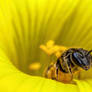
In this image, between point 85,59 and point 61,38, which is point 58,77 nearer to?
point 85,59

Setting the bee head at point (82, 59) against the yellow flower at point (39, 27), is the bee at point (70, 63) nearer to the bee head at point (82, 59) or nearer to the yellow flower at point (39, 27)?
the bee head at point (82, 59)

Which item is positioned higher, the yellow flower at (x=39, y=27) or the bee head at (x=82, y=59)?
the bee head at (x=82, y=59)

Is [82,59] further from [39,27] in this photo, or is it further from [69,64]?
[39,27]

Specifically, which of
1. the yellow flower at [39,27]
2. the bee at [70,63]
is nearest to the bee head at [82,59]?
the bee at [70,63]

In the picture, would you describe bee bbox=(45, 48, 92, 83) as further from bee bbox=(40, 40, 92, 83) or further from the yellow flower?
the yellow flower

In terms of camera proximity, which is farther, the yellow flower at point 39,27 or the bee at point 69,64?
the yellow flower at point 39,27

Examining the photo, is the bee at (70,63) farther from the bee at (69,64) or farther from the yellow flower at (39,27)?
the yellow flower at (39,27)

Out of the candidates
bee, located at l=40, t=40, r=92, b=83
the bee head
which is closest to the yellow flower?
bee, located at l=40, t=40, r=92, b=83
